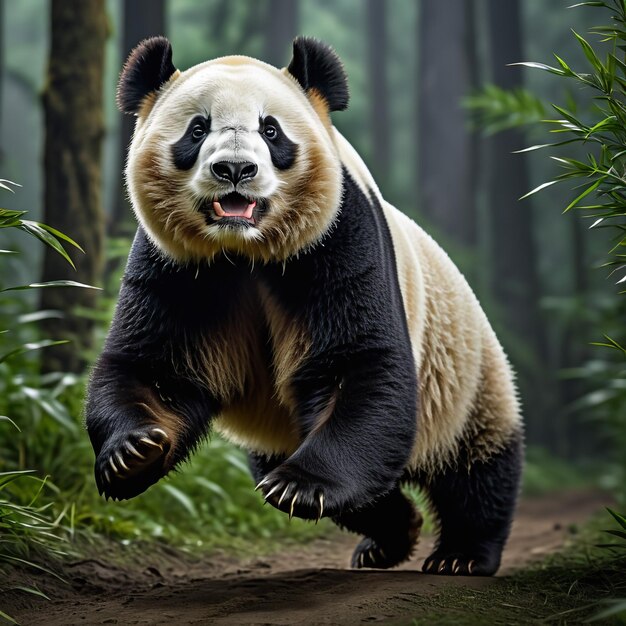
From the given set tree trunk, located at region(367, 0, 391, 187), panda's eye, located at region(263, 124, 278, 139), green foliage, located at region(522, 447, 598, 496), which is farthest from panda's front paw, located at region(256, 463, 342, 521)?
tree trunk, located at region(367, 0, 391, 187)

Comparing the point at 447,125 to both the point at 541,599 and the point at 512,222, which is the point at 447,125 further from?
the point at 541,599

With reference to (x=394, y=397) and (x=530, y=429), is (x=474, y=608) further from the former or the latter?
(x=530, y=429)

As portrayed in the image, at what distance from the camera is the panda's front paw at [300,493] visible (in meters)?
2.91

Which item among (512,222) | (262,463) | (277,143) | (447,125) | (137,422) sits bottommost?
(262,463)

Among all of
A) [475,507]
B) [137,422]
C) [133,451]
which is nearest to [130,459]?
[133,451]

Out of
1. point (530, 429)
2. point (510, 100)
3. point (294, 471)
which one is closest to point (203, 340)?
point (294, 471)

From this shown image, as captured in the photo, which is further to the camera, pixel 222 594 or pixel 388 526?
pixel 388 526

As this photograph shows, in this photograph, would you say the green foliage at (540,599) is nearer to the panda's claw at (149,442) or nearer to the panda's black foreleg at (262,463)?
the panda's claw at (149,442)

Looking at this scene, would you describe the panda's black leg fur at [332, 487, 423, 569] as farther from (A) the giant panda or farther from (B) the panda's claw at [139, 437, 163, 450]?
(B) the panda's claw at [139, 437, 163, 450]

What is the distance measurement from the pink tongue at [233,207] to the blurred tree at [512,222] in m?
11.1

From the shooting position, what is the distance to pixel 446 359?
4.04 meters

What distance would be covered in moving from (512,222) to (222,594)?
1181 centimetres

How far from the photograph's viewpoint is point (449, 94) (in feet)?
47.3

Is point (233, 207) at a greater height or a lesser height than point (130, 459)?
greater
